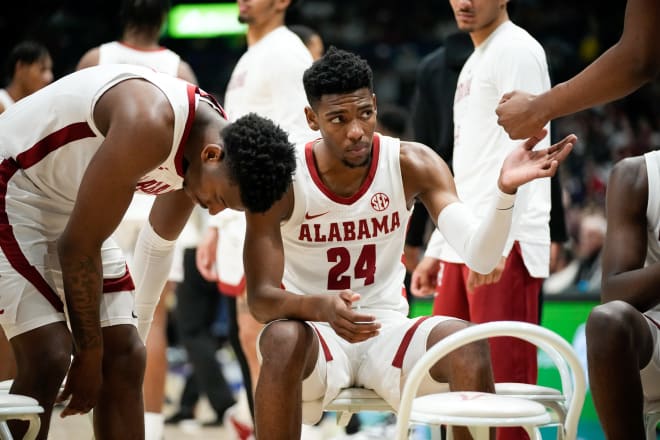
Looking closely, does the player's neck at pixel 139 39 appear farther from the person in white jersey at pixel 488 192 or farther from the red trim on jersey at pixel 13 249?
the red trim on jersey at pixel 13 249

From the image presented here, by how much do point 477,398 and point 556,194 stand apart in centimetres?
221

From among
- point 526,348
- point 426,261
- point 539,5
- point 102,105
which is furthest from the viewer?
point 539,5

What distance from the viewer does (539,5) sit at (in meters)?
16.9

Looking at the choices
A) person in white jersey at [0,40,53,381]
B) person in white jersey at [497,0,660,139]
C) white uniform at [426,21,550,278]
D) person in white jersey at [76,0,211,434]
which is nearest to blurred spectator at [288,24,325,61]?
person in white jersey at [76,0,211,434]

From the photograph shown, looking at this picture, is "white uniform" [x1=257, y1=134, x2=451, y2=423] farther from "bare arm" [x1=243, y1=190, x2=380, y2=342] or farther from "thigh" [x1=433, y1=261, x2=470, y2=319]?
"thigh" [x1=433, y1=261, x2=470, y2=319]

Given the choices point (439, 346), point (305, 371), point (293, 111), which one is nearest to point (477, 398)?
point (439, 346)

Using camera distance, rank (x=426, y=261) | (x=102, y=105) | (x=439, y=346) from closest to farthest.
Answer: (x=439, y=346) < (x=102, y=105) < (x=426, y=261)

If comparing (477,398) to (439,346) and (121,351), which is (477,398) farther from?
(121,351)

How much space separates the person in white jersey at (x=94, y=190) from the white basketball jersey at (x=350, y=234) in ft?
1.36

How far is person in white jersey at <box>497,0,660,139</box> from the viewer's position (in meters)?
3.23

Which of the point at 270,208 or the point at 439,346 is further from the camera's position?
the point at 270,208

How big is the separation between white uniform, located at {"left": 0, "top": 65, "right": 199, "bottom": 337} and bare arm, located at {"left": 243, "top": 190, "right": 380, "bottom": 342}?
35 cm

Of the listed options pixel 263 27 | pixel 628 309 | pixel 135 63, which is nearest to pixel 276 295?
pixel 628 309

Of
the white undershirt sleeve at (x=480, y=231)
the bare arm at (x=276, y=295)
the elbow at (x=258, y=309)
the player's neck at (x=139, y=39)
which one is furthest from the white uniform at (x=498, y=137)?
the player's neck at (x=139, y=39)
